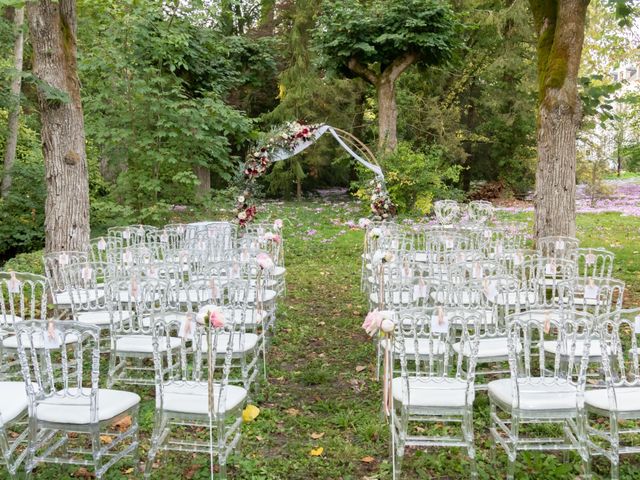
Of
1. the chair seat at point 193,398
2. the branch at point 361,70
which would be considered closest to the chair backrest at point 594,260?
the chair seat at point 193,398

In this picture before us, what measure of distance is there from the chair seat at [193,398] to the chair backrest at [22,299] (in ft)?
4.62

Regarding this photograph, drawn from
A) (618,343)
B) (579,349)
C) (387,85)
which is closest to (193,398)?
(618,343)

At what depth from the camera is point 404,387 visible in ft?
10.1

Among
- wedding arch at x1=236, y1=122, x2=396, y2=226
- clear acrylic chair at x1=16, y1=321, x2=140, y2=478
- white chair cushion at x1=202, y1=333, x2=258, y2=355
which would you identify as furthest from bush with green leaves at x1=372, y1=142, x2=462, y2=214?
clear acrylic chair at x1=16, y1=321, x2=140, y2=478

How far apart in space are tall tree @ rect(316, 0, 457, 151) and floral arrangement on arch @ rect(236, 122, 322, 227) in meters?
3.95

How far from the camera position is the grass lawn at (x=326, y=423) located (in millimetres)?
3252

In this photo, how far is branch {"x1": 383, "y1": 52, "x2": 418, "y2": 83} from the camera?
560 inches

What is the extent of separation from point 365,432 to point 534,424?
1.15 meters

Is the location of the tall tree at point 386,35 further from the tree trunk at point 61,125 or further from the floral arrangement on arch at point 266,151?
the tree trunk at point 61,125

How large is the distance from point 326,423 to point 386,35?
36.9 ft

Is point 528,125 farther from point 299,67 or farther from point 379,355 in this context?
point 379,355

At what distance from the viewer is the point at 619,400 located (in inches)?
122

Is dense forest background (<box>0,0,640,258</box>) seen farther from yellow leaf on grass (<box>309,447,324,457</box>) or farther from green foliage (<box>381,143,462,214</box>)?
yellow leaf on grass (<box>309,447,324,457</box>)

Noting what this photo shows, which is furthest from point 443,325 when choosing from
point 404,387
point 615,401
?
point 615,401
